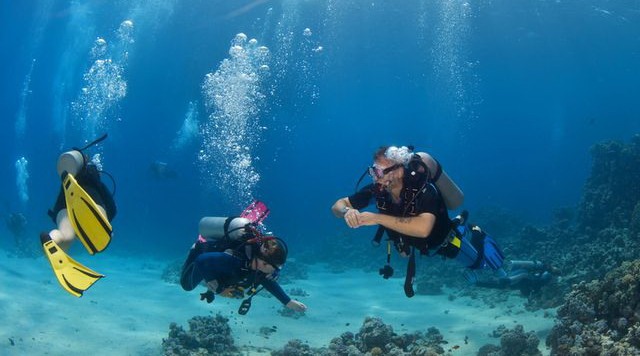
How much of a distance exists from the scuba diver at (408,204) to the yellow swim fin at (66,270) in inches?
116

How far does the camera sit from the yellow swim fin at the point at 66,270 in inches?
191

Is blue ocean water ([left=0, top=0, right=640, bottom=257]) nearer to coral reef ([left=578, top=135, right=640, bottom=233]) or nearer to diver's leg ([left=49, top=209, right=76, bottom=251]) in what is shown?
coral reef ([left=578, top=135, right=640, bottom=233])

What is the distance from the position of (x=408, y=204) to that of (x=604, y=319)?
4350 millimetres

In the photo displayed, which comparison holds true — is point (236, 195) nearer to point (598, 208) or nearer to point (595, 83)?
point (598, 208)

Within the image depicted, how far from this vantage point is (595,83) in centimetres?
6656

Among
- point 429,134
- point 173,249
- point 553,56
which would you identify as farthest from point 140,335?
point 429,134

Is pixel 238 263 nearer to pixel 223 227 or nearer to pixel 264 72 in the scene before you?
pixel 223 227

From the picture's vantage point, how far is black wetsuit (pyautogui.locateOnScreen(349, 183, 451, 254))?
4875 millimetres

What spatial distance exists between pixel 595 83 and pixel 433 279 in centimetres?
6453

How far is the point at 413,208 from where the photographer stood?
4.89m

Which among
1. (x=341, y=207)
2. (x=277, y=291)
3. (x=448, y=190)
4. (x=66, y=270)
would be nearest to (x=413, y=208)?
(x=341, y=207)

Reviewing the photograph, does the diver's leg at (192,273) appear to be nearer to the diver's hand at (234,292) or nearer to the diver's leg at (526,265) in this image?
the diver's hand at (234,292)

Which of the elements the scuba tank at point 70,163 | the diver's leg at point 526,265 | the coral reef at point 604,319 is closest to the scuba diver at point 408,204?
the coral reef at point 604,319

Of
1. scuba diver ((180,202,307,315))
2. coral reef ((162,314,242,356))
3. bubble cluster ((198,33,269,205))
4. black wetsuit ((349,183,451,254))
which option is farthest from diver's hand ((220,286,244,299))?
bubble cluster ((198,33,269,205))
